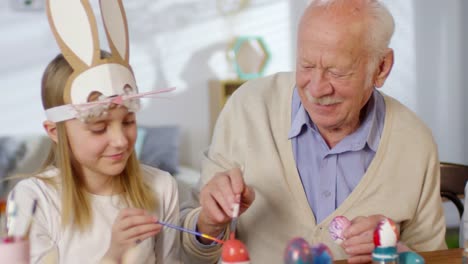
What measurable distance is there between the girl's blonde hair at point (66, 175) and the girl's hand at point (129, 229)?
0.26m

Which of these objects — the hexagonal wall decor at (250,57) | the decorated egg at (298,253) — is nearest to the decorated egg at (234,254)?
the decorated egg at (298,253)

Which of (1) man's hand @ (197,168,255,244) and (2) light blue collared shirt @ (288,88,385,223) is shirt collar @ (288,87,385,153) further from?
(1) man's hand @ (197,168,255,244)

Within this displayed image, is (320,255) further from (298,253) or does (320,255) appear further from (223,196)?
(223,196)

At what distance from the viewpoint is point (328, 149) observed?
72.6 inches

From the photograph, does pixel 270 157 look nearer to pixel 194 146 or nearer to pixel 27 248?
pixel 27 248

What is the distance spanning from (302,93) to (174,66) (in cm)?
370

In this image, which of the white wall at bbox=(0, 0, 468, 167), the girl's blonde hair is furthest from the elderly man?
the white wall at bbox=(0, 0, 468, 167)

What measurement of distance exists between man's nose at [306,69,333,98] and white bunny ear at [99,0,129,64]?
1.50 feet

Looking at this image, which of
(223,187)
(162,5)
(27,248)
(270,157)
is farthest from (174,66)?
(27,248)

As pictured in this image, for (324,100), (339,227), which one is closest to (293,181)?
(324,100)

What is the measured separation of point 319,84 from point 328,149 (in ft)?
0.73

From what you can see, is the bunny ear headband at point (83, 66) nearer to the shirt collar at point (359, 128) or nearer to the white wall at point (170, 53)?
the shirt collar at point (359, 128)

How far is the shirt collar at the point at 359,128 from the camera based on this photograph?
183 centimetres

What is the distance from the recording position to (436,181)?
6.01 feet
